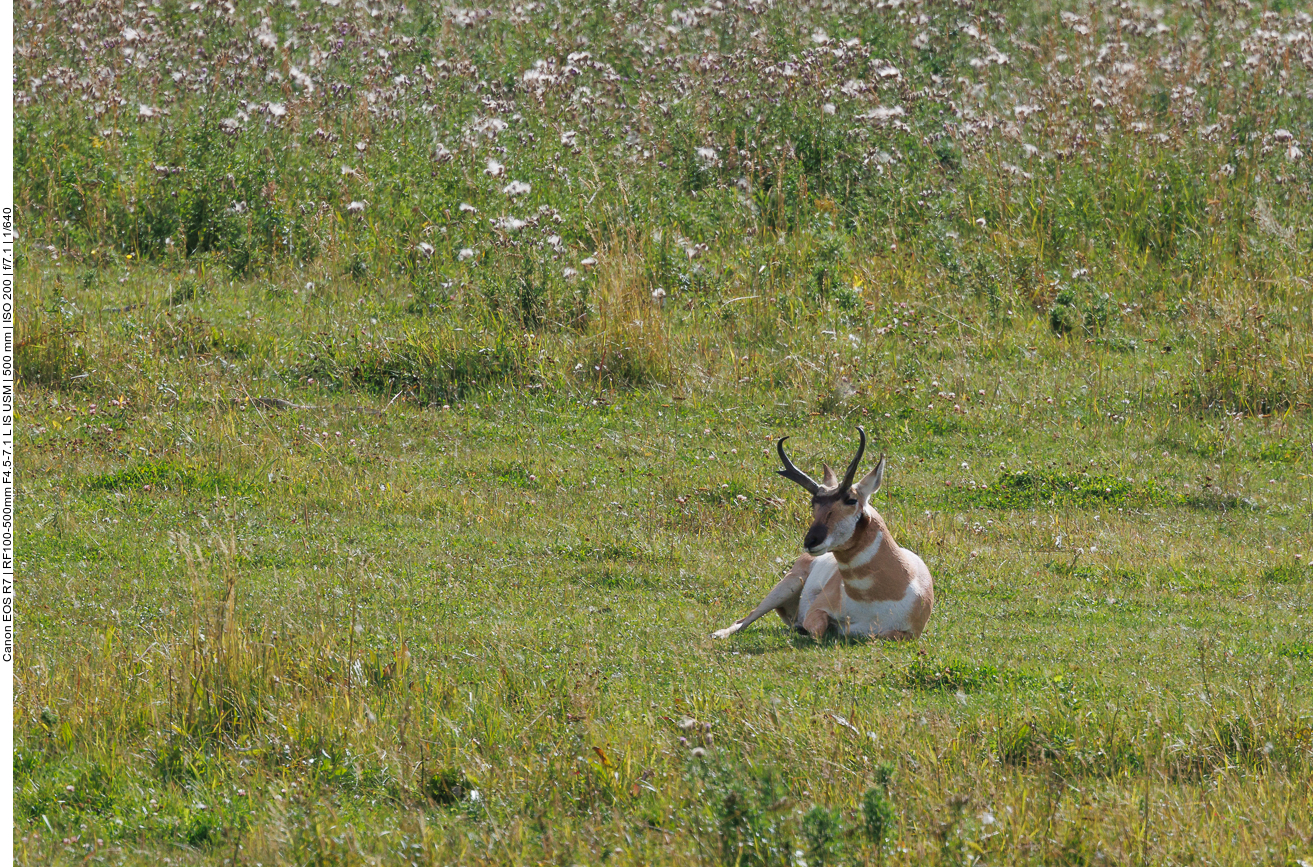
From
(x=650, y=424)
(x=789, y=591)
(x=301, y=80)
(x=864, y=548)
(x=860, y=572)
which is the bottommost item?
(x=650, y=424)

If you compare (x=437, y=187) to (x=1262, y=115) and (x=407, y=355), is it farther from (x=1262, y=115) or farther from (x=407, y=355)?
(x=1262, y=115)

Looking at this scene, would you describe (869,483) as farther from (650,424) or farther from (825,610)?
(650,424)

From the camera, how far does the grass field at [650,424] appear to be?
625cm

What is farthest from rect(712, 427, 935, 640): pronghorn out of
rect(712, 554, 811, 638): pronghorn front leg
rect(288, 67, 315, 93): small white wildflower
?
rect(288, 67, 315, 93): small white wildflower

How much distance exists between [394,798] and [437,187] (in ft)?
41.0

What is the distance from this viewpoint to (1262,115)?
65.4ft

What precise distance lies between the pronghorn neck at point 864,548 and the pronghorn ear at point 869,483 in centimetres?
8

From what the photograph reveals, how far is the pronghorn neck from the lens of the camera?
8.95 meters

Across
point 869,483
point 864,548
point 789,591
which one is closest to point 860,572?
point 864,548

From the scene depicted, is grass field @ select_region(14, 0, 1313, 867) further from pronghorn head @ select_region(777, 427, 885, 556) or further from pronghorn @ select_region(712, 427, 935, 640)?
pronghorn head @ select_region(777, 427, 885, 556)

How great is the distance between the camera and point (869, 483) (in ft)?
29.9

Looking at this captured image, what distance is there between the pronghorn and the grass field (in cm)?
21

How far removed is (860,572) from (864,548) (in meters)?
0.15

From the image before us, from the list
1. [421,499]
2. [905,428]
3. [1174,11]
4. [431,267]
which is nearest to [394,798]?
[421,499]
